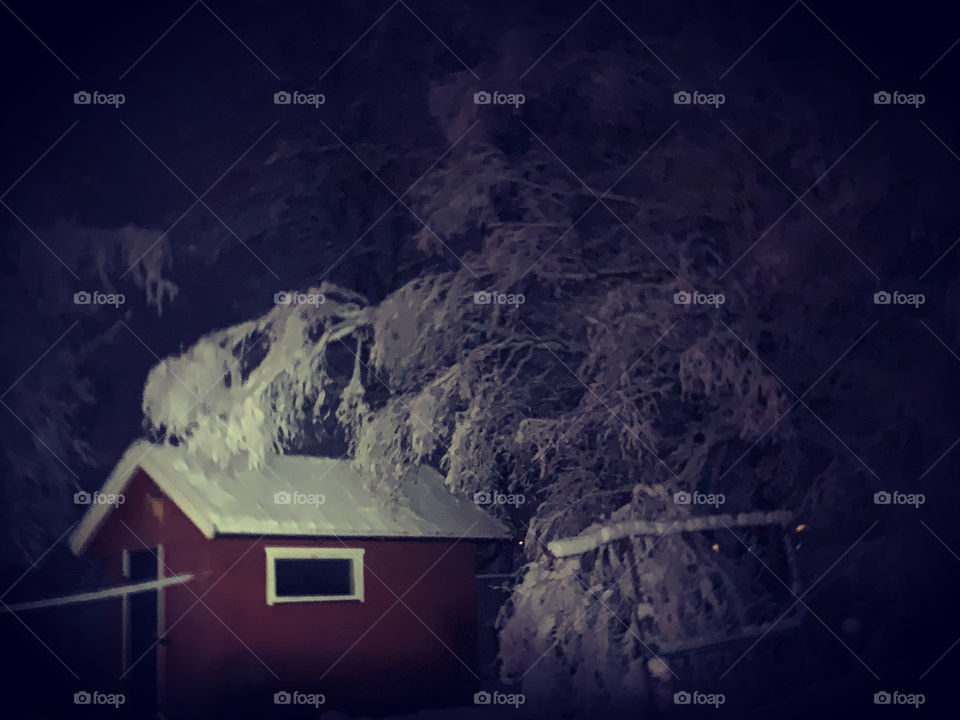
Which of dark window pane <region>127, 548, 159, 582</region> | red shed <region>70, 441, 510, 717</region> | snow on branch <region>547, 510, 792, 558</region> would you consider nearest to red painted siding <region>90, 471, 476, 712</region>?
red shed <region>70, 441, 510, 717</region>

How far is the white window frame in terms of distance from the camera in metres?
12.4

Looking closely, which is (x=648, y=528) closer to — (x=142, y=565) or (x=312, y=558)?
(x=312, y=558)

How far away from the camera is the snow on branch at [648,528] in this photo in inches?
485

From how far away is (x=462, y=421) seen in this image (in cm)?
1373

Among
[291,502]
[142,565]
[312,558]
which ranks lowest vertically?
[312,558]

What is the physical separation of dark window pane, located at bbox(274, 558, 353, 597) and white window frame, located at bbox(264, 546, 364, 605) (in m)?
4.07

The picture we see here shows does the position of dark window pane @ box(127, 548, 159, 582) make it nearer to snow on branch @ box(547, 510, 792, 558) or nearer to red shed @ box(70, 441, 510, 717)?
red shed @ box(70, 441, 510, 717)

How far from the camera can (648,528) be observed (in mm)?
12633

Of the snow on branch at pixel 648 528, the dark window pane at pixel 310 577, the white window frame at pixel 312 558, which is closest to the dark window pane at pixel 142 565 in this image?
the white window frame at pixel 312 558

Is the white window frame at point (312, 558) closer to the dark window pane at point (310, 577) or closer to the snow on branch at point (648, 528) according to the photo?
the snow on branch at point (648, 528)

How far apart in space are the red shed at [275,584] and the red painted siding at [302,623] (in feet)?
0.05

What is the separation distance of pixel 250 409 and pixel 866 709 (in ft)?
26.1

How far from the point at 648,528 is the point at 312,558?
4.17 meters

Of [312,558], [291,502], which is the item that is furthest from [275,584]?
[291,502]
